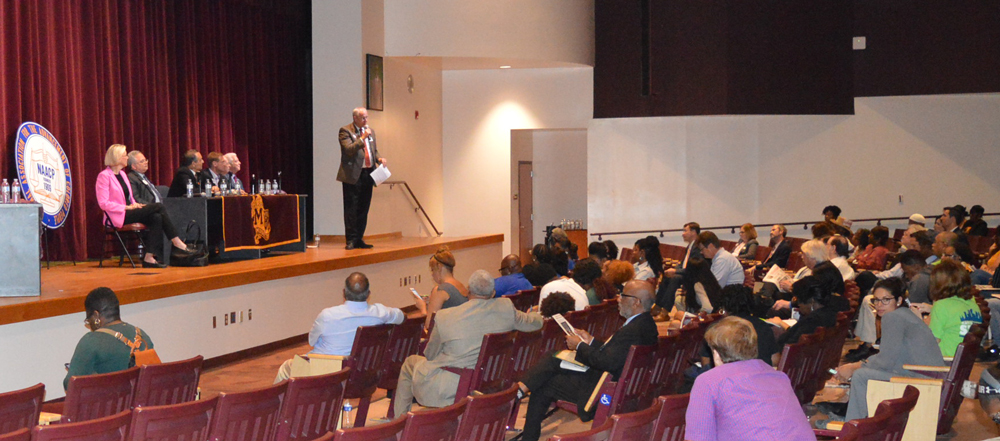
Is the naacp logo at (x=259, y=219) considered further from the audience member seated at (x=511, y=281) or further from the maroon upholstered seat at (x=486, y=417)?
the maroon upholstered seat at (x=486, y=417)

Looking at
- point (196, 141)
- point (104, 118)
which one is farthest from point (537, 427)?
point (196, 141)

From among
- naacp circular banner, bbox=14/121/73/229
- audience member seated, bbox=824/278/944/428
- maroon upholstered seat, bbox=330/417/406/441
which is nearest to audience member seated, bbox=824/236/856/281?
audience member seated, bbox=824/278/944/428

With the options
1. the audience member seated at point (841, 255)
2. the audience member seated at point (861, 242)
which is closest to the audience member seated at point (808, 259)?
the audience member seated at point (841, 255)

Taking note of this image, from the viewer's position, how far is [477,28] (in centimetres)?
1340

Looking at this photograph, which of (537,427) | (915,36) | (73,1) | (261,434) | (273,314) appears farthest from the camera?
(915,36)

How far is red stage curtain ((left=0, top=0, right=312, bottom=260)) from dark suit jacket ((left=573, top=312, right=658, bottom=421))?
19.9ft

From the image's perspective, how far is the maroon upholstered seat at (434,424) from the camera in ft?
10.6

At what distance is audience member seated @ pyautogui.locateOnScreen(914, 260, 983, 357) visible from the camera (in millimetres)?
5676

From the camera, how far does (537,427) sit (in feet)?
16.9

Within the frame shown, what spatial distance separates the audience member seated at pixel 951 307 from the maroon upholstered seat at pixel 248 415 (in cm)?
402

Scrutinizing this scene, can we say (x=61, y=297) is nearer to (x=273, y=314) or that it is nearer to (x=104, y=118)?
(x=273, y=314)

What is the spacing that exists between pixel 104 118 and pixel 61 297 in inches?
162

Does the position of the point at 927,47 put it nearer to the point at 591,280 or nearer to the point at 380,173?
the point at 380,173

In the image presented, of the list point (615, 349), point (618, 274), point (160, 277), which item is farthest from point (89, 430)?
point (618, 274)
